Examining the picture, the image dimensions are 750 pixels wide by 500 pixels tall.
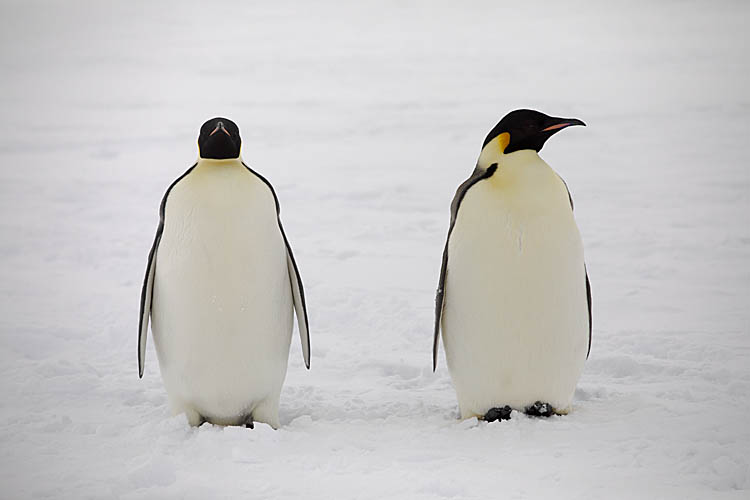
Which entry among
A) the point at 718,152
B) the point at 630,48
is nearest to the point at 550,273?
the point at 718,152

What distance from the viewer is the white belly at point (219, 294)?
274 cm

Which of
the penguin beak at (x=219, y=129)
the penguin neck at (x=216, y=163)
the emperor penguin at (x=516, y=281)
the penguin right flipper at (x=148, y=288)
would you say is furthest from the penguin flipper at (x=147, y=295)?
the emperor penguin at (x=516, y=281)

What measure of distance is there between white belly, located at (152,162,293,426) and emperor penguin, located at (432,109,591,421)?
1.87 feet

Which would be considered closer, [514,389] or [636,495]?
[636,495]

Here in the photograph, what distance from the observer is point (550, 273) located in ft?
9.31

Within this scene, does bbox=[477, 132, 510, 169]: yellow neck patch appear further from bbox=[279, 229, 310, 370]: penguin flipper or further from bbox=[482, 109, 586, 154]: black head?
bbox=[279, 229, 310, 370]: penguin flipper

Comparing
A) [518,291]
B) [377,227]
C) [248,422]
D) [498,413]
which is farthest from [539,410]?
[377,227]

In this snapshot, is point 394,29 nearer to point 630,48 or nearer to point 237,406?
point 630,48

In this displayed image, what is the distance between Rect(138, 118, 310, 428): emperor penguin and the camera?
2746 millimetres

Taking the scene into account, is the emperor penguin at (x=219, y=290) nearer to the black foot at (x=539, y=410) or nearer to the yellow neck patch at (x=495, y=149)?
the yellow neck patch at (x=495, y=149)

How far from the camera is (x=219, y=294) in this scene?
9.01 feet

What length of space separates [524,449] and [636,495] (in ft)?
1.37

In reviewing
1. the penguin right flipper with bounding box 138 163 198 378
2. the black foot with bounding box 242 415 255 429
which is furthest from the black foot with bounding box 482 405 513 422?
the penguin right flipper with bounding box 138 163 198 378

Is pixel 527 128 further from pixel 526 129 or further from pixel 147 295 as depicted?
pixel 147 295
